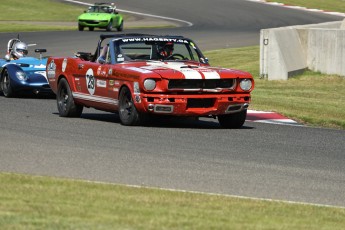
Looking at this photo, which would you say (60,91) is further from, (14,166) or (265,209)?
(265,209)

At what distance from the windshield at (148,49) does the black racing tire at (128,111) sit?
0.76 metres

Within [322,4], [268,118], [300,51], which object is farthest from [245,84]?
[322,4]

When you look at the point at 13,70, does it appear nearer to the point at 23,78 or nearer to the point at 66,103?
the point at 23,78

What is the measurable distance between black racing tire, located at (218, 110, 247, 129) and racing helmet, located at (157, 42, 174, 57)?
4.19ft

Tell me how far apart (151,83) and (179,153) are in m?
2.55

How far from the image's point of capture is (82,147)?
464 inches

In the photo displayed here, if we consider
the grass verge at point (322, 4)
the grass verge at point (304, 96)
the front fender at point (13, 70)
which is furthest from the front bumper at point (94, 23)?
the front fender at point (13, 70)

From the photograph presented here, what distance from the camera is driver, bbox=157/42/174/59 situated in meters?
15.3

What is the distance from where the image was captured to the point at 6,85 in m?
19.3

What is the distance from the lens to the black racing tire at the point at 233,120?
14.7m

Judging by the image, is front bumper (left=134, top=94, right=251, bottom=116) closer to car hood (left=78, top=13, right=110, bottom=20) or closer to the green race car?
the green race car

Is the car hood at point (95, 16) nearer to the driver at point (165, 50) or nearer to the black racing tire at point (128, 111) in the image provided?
the driver at point (165, 50)

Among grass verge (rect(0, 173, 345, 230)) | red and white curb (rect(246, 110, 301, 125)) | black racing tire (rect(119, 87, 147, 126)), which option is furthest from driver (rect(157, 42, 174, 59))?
grass verge (rect(0, 173, 345, 230))

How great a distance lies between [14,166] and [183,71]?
14.8ft
